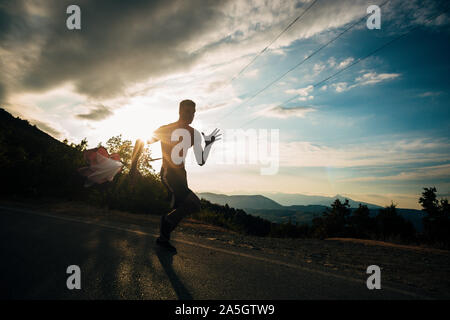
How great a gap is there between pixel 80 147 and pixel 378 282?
18166 millimetres

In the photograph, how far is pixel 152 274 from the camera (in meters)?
2.62

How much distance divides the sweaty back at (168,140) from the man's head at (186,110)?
0.11 meters

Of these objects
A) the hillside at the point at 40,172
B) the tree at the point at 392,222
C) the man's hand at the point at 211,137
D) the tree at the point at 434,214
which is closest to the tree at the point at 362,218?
the tree at the point at 392,222

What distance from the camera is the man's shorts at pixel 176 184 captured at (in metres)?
3.87

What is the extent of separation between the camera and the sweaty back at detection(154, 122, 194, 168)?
12.8 feet

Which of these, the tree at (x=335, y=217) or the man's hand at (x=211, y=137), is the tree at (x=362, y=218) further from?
the man's hand at (x=211, y=137)

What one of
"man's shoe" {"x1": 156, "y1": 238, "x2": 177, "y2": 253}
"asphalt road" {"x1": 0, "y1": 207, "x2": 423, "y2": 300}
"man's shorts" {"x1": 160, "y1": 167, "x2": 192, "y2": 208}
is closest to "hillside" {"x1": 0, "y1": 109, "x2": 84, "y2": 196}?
"asphalt road" {"x1": 0, "y1": 207, "x2": 423, "y2": 300}

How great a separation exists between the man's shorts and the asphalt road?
2.72 feet

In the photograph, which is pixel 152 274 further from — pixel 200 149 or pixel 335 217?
pixel 335 217

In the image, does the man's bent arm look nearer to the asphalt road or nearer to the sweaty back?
the sweaty back

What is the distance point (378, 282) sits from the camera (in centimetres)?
280

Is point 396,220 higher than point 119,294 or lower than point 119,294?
lower
